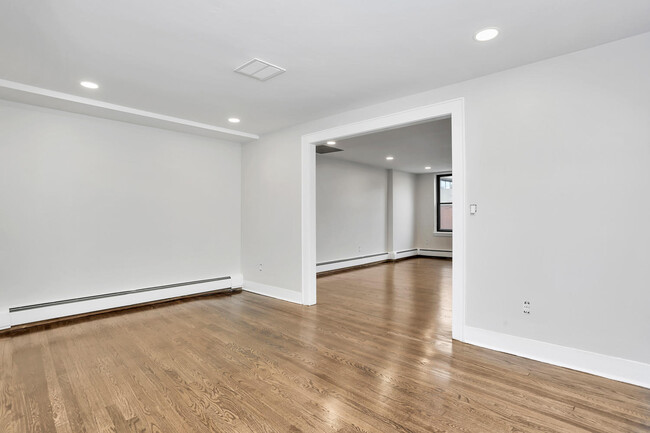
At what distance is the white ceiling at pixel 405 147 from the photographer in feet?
16.7

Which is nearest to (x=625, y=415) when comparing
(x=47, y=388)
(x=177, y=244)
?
(x=47, y=388)

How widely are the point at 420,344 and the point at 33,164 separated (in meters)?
4.78

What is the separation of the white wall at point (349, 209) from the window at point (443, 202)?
→ 80.0 inches

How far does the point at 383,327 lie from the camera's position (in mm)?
3678

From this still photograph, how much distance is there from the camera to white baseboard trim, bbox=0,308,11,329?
11.6ft

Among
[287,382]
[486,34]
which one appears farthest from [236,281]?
[486,34]

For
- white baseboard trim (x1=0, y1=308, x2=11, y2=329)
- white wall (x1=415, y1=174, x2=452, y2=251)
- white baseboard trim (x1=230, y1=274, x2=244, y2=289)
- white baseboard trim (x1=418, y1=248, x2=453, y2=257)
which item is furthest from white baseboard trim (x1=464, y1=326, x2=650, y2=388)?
white wall (x1=415, y1=174, x2=452, y2=251)

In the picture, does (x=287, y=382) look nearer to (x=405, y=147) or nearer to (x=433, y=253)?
(x=405, y=147)

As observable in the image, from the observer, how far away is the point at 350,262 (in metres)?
7.94

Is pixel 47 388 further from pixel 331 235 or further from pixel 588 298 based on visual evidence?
pixel 331 235

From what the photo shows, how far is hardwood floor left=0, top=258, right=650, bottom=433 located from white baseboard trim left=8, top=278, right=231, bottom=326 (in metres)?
0.23

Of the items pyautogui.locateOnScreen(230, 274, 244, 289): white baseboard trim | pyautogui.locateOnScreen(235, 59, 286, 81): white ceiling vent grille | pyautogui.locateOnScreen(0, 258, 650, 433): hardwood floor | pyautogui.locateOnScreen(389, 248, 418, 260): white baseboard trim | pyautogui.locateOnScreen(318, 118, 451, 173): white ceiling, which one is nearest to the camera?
pyautogui.locateOnScreen(0, 258, 650, 433): hardwood floor

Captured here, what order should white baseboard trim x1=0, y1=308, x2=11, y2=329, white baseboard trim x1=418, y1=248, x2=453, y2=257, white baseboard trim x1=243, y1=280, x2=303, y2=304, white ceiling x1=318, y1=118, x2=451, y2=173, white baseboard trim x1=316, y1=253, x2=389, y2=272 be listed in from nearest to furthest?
white baseboard trim x1=0, y1=308, x2=11, y2=329 → white baseboard trim x1=243, y1=280, x2=303, y2=304 → white ceiling x1=318, y1=118, x2=451, y2=173 → white baseboard trim x1=316, y1=253, x2=389, y2=272 → white baseboard trim x1=418, y1=248, x2=453, y2=257

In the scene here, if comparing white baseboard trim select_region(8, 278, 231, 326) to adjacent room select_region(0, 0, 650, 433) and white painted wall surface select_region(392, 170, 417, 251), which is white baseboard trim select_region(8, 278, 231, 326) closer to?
adjacent room select_region(0, 0, 650, 433)
